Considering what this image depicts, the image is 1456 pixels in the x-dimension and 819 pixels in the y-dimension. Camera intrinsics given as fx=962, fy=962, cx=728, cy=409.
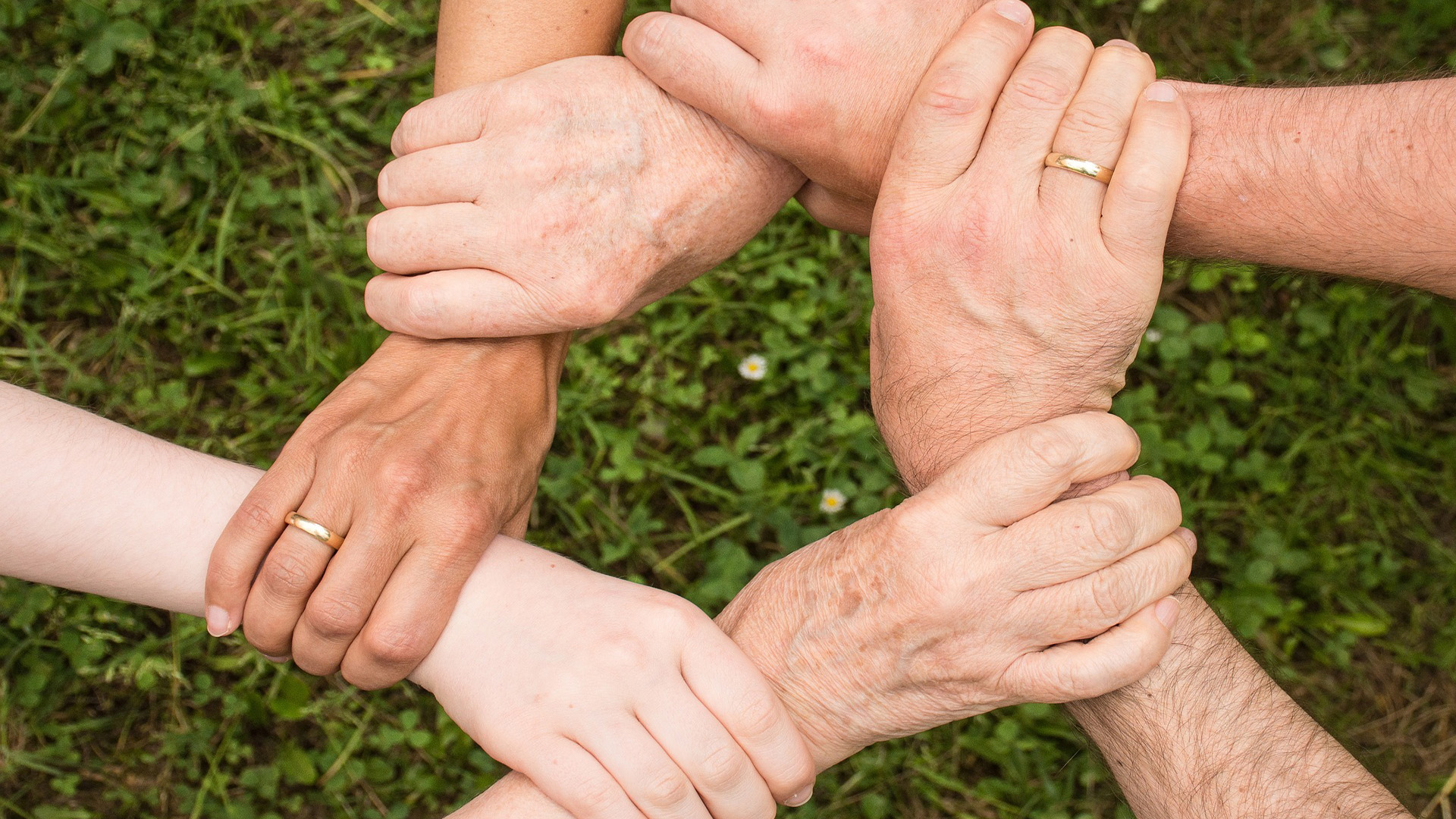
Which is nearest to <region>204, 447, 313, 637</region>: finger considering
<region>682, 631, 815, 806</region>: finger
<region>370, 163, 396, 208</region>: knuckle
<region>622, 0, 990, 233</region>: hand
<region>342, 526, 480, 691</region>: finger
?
<region>342, 526, 480, 691</region>: finger

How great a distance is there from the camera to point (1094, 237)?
72.8 inches

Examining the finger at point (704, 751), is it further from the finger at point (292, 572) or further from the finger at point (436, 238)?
the finger at point (436, 238)

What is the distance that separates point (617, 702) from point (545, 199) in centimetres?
108

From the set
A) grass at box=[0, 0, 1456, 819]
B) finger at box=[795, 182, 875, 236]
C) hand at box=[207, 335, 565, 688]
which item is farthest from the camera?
grass at box=[0, 0, 1456, 819]

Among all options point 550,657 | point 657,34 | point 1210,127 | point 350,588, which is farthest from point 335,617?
point 1210,127

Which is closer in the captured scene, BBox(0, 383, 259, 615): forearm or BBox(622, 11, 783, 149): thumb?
BBox(0, 383, 259, 615): forearm

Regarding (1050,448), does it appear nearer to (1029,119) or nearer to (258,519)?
(1029,119)

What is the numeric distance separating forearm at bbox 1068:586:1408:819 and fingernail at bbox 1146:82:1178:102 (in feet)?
3.22

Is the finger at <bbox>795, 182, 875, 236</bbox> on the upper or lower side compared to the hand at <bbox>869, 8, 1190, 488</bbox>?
lower

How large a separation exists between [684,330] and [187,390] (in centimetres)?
167

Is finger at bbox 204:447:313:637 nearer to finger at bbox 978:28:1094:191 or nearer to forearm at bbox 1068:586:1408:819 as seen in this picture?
finger at bbox 978:28:1094:191

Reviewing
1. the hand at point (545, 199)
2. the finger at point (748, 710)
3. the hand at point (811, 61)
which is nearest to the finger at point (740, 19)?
the hand at point (811, 61)

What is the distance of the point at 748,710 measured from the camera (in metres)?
1.92

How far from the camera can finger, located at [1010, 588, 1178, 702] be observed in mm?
1782
